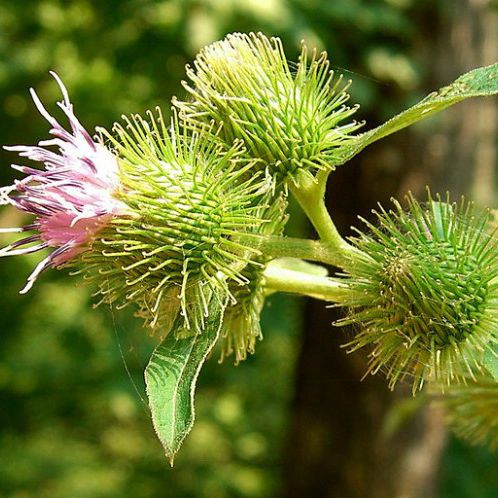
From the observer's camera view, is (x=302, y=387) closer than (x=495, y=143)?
Yes

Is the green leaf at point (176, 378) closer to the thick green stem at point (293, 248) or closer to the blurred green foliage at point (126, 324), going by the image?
the thick green stem at point (293, 248)

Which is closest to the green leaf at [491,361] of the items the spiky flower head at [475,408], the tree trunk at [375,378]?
the spiky flower head at [475,408]

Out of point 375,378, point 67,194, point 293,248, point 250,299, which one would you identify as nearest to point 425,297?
point 293,248

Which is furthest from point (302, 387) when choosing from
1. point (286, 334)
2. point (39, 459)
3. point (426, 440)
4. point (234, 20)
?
point (234, 20)

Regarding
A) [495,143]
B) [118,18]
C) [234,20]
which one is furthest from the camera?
[495,143]

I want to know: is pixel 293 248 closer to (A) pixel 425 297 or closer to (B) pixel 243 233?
(B) pixel 243 233

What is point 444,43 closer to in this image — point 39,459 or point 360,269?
point 39,459
